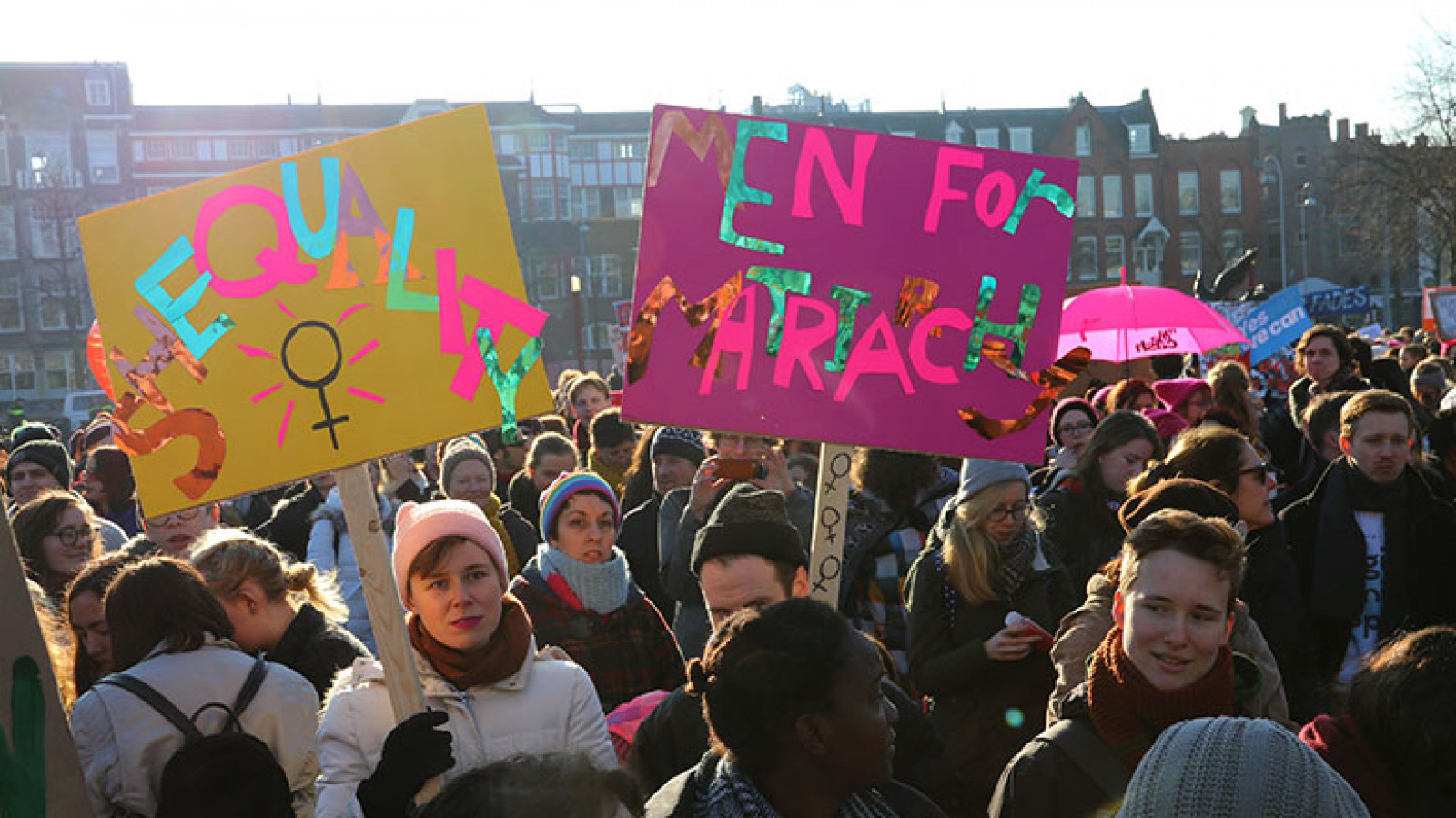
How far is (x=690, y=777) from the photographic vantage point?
271 cm

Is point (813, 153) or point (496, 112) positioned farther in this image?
point (496, 112)

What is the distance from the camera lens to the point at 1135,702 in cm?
311

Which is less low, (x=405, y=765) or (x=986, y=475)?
(x=986, y=475)

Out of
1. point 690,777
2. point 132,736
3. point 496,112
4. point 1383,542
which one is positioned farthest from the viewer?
point 496,112

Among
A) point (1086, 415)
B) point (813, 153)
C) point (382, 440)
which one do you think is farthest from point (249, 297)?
point (1086, 415)

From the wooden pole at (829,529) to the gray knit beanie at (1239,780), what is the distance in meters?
1.81

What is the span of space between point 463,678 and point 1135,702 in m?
1.49

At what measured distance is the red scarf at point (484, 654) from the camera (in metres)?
3.48

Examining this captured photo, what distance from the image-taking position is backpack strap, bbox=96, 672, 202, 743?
3637mm

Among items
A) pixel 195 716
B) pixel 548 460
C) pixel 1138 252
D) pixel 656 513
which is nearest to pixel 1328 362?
pixel 656 513

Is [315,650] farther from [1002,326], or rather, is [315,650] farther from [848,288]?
[1002,326]

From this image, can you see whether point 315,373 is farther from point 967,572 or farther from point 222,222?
point 967,572

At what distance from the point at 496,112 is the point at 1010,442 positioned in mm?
69579

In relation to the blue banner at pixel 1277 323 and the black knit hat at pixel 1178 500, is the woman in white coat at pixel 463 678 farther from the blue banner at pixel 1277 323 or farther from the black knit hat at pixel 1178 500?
the blue banner at pixel 1277 323
